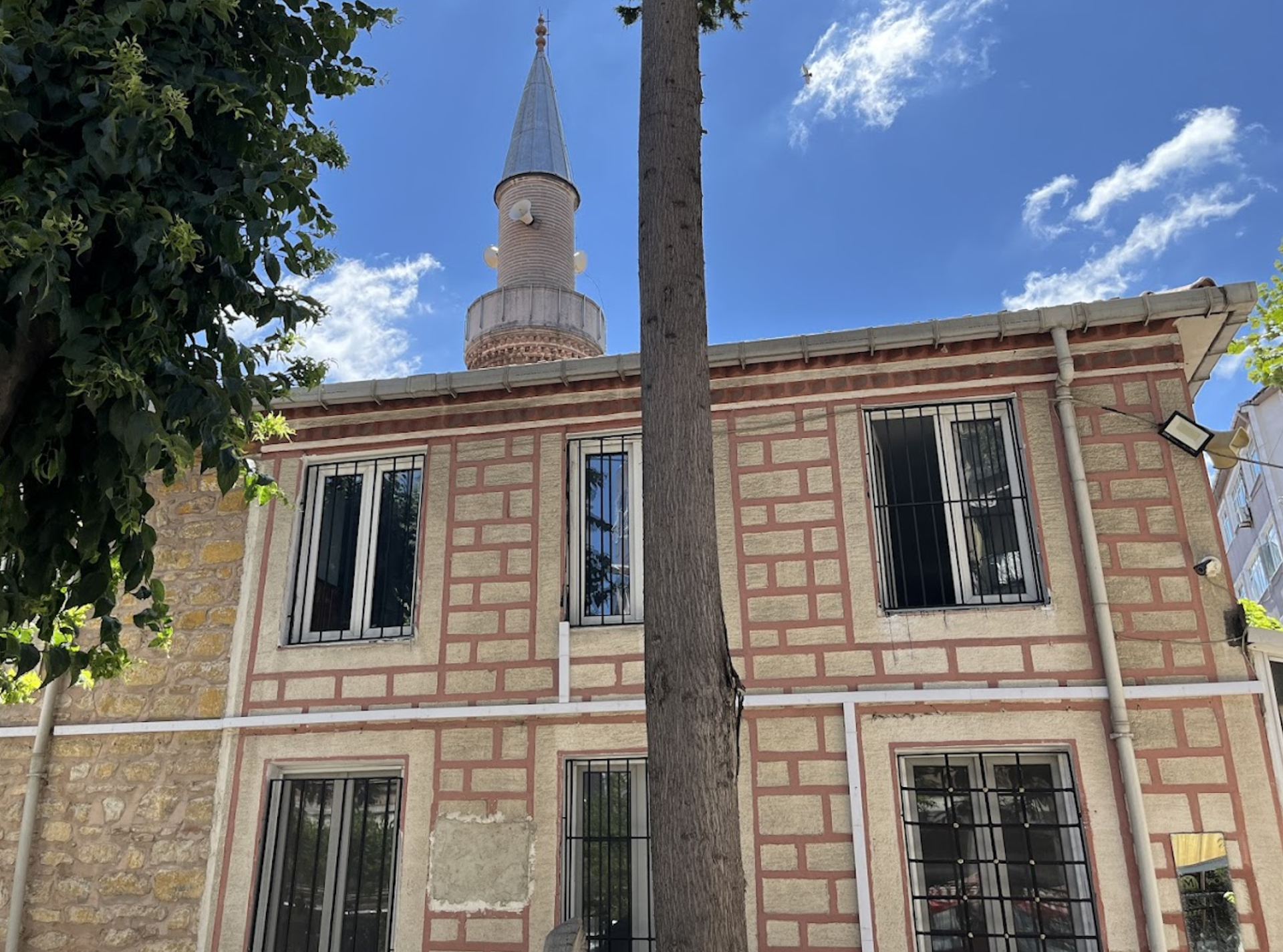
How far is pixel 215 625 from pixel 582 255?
46.4ft

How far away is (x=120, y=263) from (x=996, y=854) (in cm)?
601

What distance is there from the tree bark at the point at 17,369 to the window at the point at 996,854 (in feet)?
18.1

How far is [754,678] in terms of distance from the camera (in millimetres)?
7203

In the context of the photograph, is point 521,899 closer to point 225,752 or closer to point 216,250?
point 225,752

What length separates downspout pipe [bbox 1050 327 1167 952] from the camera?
6211 mm

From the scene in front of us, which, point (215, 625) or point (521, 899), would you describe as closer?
point (521, 899)

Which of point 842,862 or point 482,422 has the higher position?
point 482,422

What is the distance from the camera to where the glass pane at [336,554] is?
818 centimetres

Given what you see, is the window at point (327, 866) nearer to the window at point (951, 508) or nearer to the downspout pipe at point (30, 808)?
the downspout pipe at point (30, 808)

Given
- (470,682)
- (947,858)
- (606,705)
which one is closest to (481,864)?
(470,682)

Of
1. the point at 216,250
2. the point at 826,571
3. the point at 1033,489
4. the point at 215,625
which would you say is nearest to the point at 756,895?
the point at 826,571

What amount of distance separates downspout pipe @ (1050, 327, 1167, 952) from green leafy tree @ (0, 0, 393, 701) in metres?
5.12

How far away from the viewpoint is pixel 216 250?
4273 mm

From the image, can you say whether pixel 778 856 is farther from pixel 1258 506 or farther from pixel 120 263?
pixel 1258 506
